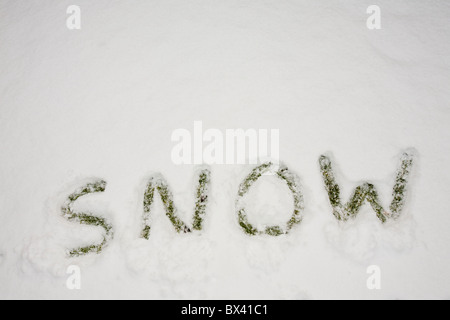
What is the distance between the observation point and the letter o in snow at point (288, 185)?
2958 millimetres

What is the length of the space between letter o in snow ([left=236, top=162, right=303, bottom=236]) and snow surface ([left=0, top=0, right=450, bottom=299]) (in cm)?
6

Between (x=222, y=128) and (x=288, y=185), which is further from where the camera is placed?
(x=222, y=128)

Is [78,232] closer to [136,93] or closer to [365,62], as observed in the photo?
[136,93]

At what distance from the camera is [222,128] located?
318 cm

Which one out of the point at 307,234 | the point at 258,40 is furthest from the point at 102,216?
the point at 258,40

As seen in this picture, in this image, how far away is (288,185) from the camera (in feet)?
9.95

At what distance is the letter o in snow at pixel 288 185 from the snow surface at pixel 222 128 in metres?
0.06

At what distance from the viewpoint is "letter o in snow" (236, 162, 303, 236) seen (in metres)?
2.96

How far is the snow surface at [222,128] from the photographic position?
290cm

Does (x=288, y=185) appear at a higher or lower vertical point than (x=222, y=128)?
lower

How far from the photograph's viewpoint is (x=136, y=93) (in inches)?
131

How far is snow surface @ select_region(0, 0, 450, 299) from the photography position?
290cm

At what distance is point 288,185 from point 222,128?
0.87 metres
